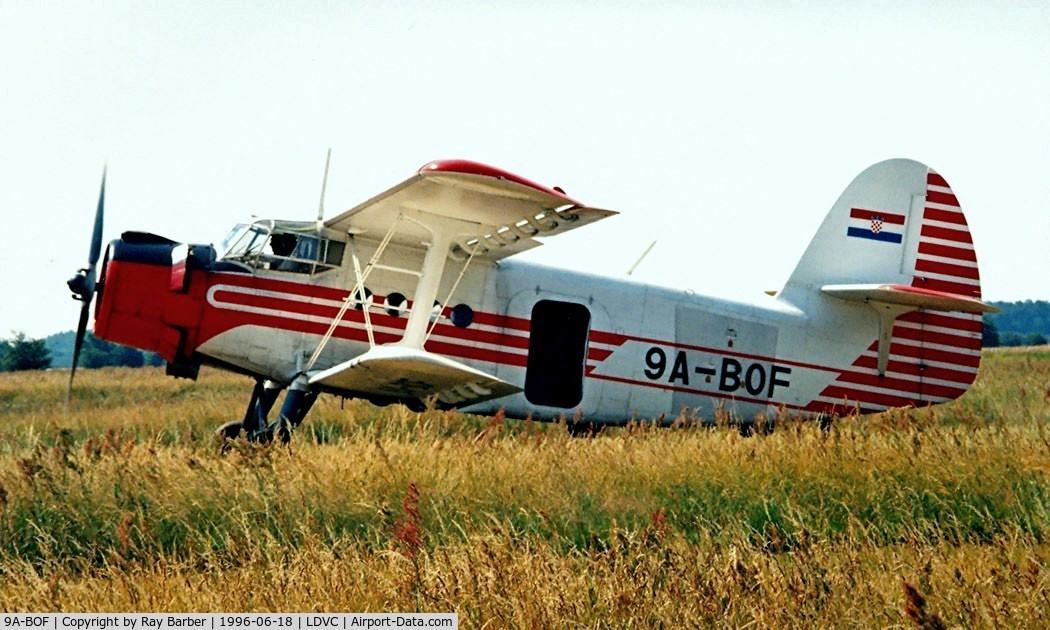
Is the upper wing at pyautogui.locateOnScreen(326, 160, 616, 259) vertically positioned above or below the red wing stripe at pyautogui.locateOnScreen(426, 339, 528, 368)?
above

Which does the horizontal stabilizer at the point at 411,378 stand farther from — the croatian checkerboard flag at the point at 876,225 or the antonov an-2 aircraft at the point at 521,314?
the croatian checkerboard flag at the point at 876,225

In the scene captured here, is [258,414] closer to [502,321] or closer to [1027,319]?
[502,321]

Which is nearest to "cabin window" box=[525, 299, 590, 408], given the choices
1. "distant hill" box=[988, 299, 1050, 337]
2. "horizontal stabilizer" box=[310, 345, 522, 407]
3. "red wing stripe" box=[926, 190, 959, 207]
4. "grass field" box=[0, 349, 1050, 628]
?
"horizontal stabilizer" box=[310, 345, 522, 407]

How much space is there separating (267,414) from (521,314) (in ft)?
8.66

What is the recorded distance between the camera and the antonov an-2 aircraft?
31.8ft

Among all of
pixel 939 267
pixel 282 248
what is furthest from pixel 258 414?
pixel 939 267

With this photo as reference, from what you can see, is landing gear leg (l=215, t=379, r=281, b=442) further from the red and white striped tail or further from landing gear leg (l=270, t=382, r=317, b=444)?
the red and white striped tail

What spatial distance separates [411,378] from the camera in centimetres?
942

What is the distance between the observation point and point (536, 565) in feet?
15.7

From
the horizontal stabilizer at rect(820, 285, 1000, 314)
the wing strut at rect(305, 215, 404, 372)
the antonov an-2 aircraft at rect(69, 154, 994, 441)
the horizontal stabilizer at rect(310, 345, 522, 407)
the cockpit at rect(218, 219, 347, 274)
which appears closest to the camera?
the horizontal stabilizer at rect(310, 345, 522, 407)

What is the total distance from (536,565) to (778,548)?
1.21 metres

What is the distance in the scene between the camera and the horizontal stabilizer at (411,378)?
8.90 m
